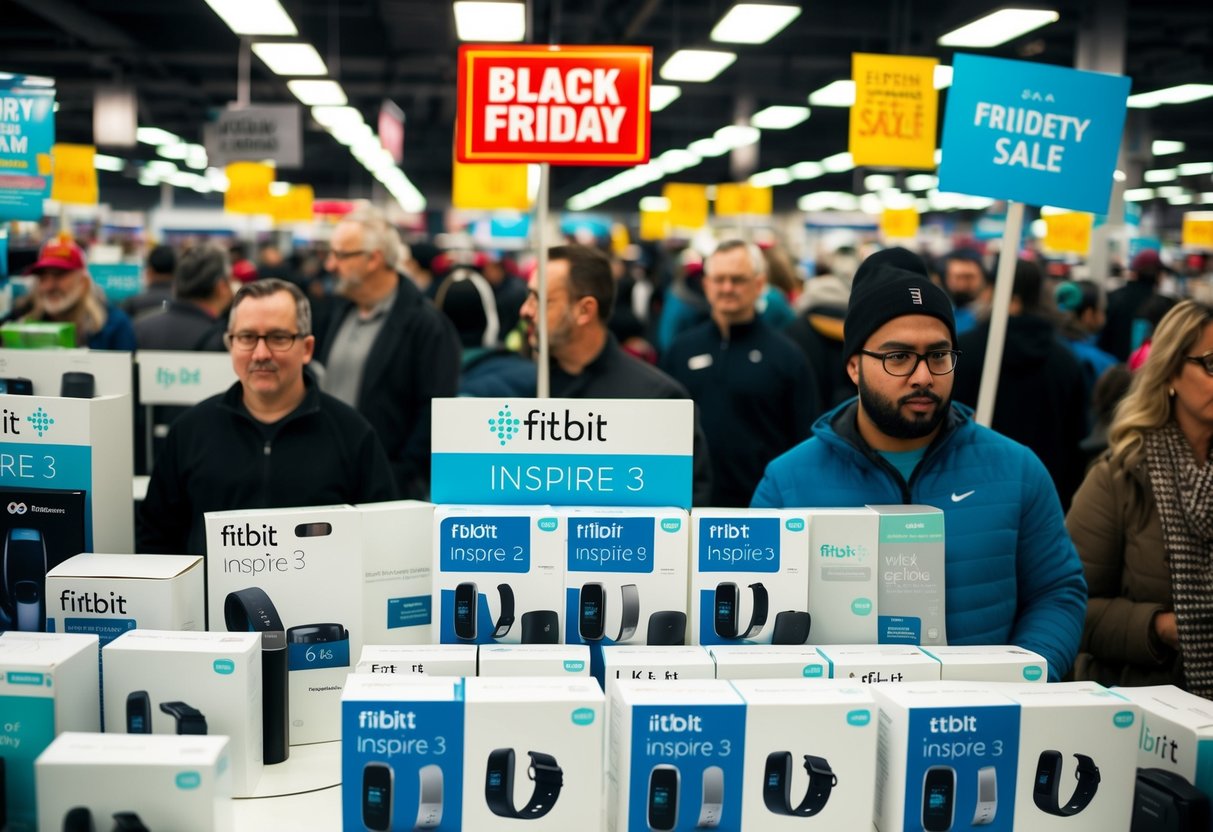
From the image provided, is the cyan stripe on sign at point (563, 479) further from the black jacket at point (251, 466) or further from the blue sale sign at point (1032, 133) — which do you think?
the blue sale sign at point (1032, 133)

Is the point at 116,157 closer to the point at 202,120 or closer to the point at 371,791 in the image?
the point at 202,120

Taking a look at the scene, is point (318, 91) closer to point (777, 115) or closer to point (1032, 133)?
point (777, 115)

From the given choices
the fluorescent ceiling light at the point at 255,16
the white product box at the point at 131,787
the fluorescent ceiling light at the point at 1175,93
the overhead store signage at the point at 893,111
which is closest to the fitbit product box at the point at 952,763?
A: the white product box at the point at 131,787

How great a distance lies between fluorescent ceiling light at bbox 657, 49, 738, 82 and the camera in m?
8.80

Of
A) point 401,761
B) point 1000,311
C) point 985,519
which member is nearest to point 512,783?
point 401,761

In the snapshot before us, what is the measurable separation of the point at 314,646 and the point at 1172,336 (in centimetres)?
238

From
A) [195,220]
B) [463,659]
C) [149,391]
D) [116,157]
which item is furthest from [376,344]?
[195,220]

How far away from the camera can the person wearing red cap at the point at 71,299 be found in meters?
5.48

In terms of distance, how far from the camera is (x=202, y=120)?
69.6 feet

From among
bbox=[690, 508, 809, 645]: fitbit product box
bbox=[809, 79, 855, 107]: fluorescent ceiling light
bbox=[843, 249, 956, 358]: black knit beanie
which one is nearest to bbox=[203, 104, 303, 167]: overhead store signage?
bbox=[809, 79, 855, 107]: fluorescent ceiling light

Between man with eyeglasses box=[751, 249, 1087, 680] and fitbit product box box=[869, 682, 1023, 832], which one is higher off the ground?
man with eyeglasses box=[751, 249, 1087, 680]

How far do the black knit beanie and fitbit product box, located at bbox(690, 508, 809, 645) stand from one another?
610 millimetres

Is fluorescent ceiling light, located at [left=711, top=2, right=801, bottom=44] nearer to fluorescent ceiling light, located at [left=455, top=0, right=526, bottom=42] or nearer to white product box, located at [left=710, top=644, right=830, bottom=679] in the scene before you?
Answer: fluorescent ceiling light, located at [left=455, top=0, right=526, bottom=42]

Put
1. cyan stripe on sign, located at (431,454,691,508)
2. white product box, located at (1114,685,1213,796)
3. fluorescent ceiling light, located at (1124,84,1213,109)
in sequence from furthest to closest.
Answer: fluorescent ceiling light, located at (1124,84,1213,109) < cyan stripe on sign, located at (431,454,691,508) < white product box, located at (1114,685,1213,796)
